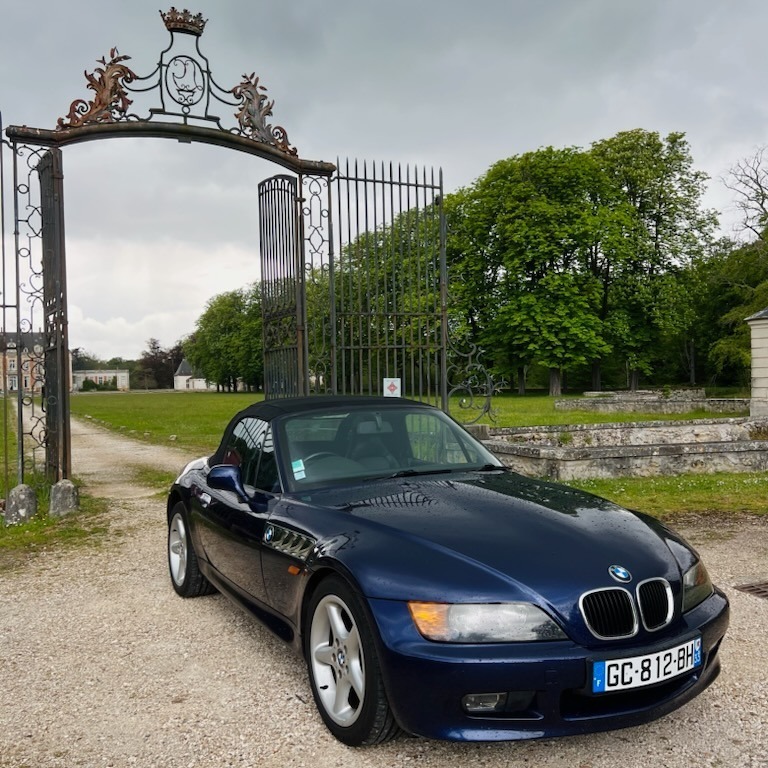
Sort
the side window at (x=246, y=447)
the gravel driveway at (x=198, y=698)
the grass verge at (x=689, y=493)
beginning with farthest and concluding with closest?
the grass verge at (x=689, y=493), the side window at (x=246, y=447), the gravel driveway at (x=198, y=698)

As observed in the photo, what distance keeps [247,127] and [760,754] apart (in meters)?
8.64

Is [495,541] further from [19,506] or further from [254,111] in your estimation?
[254,111]

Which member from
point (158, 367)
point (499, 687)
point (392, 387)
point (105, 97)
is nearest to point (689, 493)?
point (392, 387)

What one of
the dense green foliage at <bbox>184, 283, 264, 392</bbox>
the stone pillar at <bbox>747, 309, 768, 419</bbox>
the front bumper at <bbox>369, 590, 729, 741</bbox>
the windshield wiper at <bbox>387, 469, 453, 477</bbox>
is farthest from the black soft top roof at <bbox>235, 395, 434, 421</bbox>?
the dense green foliage at <bbox>184, 283, 264, 392</bbox>

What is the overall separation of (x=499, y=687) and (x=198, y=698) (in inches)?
67.5

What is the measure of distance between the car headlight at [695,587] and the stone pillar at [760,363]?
784 inches

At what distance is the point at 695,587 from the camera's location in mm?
3207

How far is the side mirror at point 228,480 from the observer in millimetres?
4199

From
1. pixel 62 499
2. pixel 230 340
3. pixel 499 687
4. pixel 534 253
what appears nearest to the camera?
pixel 499 687

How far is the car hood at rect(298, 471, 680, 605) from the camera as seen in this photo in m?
2.82

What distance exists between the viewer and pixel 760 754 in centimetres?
298

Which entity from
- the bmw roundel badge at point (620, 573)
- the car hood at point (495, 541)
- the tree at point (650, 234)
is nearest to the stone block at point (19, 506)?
the car hood at point (495, 541)

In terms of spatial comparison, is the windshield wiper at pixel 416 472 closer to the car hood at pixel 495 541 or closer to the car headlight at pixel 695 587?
the car hood at pixel 495 541

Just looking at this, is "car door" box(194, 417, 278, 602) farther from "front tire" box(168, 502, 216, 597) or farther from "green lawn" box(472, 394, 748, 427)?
"green lawn" box(472, 394, 748, 427)
